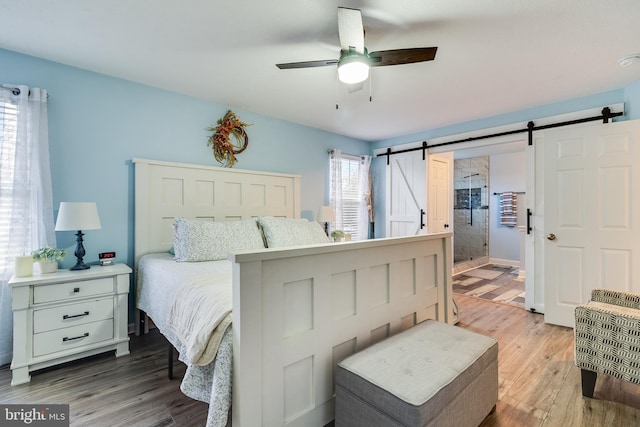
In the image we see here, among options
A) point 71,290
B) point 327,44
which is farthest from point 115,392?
point 327,44

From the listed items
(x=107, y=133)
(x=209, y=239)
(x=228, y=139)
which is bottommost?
(x=209, y=239)

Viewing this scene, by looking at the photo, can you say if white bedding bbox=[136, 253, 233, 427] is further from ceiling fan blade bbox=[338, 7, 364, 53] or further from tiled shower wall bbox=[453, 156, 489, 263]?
tiled shower wall bbox=[453, 156, 489, 263]

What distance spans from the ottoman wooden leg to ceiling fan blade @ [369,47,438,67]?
2.23 m

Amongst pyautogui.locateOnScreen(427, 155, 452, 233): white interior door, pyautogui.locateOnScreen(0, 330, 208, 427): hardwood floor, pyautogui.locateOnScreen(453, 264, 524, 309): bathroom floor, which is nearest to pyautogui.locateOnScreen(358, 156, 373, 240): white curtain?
pyautogui.locateOnScreen(427, 155, 452, 233): white interior door

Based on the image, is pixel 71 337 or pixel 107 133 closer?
pixel 71 337

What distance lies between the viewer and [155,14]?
73.2 inches

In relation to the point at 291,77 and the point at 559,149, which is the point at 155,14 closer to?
the point at 291,77

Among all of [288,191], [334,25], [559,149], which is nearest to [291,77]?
[334,25]

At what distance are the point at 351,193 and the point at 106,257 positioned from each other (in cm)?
352

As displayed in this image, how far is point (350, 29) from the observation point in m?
1.65

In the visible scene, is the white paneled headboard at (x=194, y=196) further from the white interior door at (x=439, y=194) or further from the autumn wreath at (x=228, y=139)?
the white interior door at (x=439, y=194)

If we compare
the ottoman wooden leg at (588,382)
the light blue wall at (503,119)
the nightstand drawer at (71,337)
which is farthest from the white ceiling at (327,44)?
the ottoman wooden leg at (588,382)

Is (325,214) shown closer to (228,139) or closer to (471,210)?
(228,139)

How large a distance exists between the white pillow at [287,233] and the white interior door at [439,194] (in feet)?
7.66
